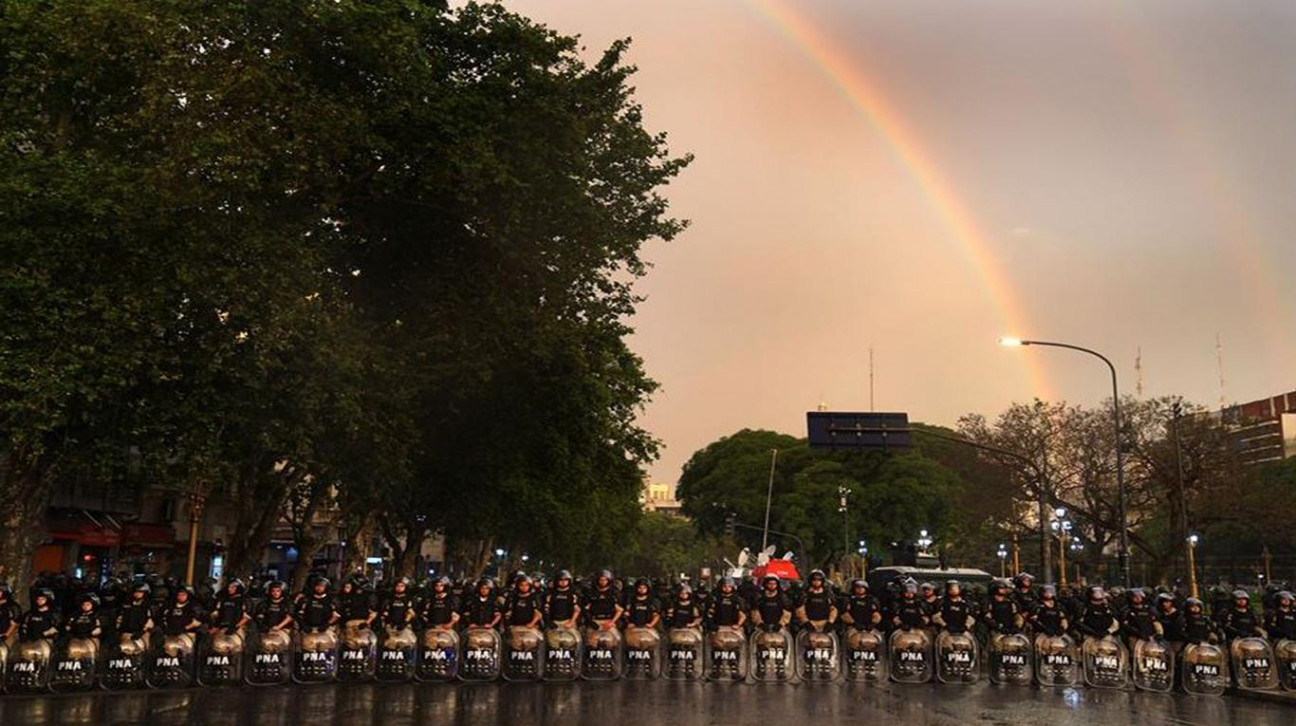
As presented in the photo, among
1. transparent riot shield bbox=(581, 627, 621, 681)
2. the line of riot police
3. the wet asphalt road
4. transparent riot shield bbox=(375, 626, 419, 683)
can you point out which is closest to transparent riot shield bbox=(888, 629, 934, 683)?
the line of riot police

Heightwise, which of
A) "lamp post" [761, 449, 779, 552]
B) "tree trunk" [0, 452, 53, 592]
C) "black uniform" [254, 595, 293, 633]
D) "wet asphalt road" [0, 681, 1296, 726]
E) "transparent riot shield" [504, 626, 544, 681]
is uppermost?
"lamp post" [761, 449, 779, 552]

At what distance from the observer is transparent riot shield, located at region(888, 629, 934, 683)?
55.1ft

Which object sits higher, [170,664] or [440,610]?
[440,610]

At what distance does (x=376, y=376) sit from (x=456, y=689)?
6625 mm

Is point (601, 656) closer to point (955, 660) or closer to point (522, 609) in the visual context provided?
point (522, 609)

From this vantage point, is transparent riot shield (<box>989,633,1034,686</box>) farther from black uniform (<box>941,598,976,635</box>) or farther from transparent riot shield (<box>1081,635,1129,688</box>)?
transparent riot shield (<box>1081,635,1129,688</box>)

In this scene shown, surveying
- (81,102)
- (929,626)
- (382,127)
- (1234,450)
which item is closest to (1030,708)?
(929,626)

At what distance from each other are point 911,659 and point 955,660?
0.72m

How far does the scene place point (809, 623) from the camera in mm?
17281

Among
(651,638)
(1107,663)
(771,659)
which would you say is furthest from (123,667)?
(1107,663)

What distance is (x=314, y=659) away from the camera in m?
15.9

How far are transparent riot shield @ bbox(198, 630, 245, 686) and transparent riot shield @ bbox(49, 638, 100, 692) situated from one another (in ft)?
4.58

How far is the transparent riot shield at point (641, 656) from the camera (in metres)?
16.7

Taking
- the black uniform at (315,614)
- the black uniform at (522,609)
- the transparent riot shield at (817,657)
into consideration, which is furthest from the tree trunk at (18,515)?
the transparent riot shield at (817,657)
